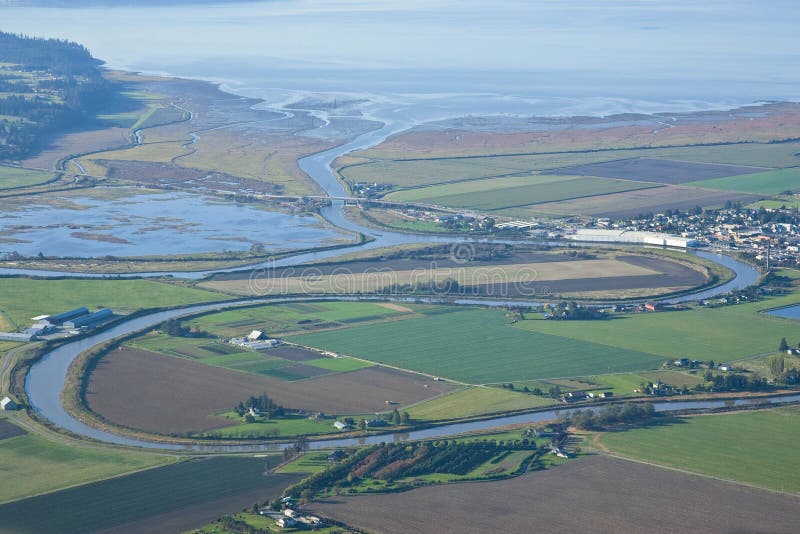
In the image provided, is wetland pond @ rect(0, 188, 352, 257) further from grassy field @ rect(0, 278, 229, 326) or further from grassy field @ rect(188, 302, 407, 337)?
grassy field @ rect(188, 302, 407, 337)

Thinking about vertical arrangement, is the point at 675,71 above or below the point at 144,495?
above

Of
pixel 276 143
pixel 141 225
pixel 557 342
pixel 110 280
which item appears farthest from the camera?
pixel 276 143

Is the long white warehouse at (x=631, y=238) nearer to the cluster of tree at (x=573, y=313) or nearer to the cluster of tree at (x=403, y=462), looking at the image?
the cluster of tree at (x=573, y=313)

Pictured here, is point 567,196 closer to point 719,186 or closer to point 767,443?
point 719,186

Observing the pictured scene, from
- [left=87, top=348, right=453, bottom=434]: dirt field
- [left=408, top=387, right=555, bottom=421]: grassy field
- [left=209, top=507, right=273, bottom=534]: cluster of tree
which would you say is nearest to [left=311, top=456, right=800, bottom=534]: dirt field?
[left=209, top=507, right=273, bottom=534]: cluster of tree

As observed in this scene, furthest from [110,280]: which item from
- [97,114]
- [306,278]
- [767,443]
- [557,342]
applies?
[97,114]

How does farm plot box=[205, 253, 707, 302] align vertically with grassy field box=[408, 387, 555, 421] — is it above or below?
above

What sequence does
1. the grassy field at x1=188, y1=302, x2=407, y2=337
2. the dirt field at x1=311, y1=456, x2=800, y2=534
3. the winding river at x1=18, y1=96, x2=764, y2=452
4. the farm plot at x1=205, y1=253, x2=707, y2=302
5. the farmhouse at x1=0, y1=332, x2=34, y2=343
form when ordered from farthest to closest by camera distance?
the farm plot at x1=205, y1=253, x2=707, y2=302, the grassy field at x1=188, y1=302, x2=407, y2=337, the farmhouse at x1=0, y1=332, x2=34, y2=343, the winding river at x1=18, y1=96, x2=764, y2=452, the dirt field at x1=311, y1=456, x2=800, y2=534
